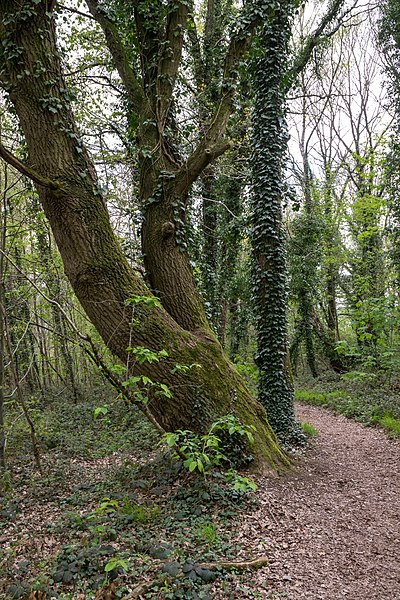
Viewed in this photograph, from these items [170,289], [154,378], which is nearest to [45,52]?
[170,289]

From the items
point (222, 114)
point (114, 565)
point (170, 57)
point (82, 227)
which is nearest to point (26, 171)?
point (82, 227)

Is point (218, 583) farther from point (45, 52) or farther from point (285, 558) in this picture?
point (45, 52)

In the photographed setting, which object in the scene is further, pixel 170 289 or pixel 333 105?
pixel 333 105

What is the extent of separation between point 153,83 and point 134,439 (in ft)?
19.9

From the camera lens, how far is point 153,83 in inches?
230

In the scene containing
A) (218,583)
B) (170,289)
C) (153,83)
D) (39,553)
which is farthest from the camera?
(153,83)

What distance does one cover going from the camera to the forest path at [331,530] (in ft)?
10.6

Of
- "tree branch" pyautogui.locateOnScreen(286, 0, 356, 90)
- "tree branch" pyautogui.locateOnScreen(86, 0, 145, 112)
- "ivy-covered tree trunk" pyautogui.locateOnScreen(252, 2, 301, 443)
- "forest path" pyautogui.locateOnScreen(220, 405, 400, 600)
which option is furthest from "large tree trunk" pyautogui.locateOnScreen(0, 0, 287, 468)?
"tree branch" pyautogui.locateOnScreen(286, 0, 356, 90)

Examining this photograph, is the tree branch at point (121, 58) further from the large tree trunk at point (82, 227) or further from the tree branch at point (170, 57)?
the large tree trunk at point (82, 227)

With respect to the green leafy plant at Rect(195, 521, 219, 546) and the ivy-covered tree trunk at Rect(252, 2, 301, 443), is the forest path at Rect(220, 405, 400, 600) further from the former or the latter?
the ivy-covered tree trunk at Rect(252, 2, 301, 443)

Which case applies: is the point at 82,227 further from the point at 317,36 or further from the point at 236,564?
the point at 317,36

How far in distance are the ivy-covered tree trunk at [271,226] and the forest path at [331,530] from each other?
Result: 4.25ft

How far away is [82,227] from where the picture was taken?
445 centimetres

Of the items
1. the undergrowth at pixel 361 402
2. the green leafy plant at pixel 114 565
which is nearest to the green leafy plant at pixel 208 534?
the green leafy plant at pixel 114 565
